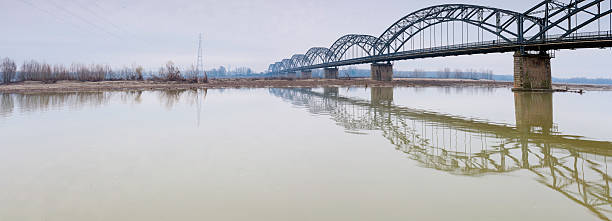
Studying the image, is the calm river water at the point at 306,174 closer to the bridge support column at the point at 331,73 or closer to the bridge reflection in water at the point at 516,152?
the bridge reflection in water at the point at 516,152

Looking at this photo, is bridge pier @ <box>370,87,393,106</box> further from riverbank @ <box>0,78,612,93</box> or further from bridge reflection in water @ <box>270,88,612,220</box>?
riverbank @ <box>0,78,612,93</box>

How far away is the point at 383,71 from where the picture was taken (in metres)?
93.8

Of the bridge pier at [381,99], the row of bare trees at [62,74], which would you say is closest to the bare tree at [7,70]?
the row of bare trees at [62,74]

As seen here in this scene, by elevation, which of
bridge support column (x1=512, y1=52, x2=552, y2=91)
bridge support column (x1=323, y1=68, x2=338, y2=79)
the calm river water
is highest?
bridge support column (x1=323, y1=68, x2=338, y2=79)

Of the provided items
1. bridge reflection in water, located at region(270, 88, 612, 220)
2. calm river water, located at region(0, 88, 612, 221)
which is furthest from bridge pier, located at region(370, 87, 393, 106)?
calm river water, located at region(0, 88, 612, 221)

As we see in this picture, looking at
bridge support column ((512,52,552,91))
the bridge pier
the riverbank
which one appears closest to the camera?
the bridge pier

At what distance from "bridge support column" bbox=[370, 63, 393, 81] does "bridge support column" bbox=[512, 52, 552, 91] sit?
155ft

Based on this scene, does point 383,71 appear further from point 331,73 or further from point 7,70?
point 7,70

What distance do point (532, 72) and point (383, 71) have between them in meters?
49.9

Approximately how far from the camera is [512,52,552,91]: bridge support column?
147 ft

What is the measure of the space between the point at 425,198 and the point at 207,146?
22.0ft

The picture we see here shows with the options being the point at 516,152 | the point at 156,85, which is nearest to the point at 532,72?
the point at 516,152

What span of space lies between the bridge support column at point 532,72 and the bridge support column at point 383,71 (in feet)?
155

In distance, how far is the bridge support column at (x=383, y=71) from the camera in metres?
93.1
